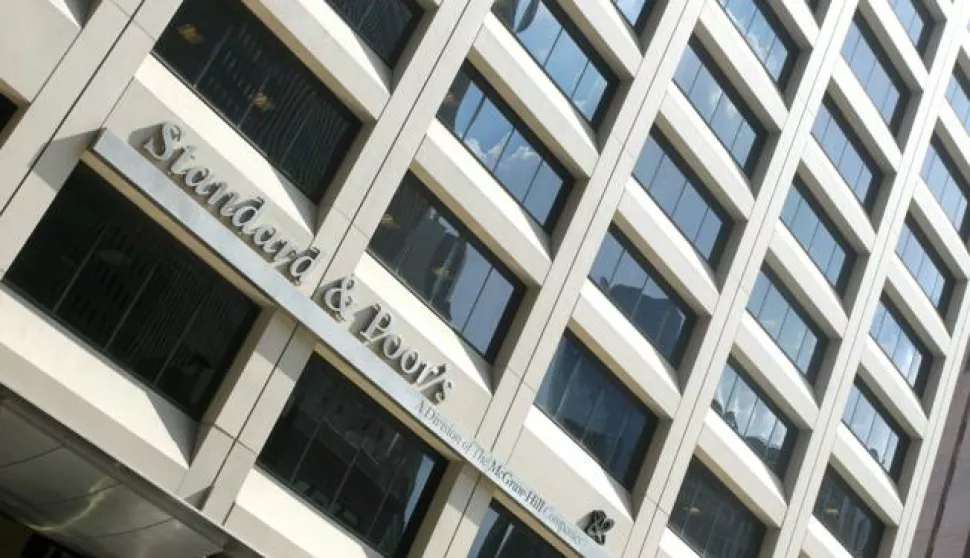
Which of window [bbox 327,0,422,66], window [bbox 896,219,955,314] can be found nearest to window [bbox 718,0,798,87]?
window [bbox 896,219,955,314]

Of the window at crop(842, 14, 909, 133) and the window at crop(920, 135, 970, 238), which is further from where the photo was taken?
the window at crop(920, 135, 970, 238)

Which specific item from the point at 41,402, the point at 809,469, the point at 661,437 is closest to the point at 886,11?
the point at 809,469

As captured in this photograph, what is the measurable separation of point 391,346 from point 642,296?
7.36m

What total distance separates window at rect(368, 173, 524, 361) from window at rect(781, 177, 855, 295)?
10.3 metres

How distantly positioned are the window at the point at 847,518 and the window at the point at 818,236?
5060 millimetres

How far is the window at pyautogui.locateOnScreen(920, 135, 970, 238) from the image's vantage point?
36.0 meters

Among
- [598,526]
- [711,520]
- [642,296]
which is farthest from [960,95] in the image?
[598,526]

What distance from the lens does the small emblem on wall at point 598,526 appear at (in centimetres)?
2327

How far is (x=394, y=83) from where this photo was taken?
20484 millimetres

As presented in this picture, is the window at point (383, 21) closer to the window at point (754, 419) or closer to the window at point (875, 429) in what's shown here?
the window at point (754, 419)

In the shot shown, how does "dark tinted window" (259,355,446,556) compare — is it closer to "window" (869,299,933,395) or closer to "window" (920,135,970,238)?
"window" (869,299,933,395)

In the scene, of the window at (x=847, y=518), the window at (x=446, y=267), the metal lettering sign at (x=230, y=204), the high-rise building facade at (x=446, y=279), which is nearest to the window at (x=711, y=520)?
the high-rise building facade at (x=446, y=279)

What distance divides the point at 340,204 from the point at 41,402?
580 centimetres

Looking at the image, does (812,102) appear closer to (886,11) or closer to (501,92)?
(886,11)
